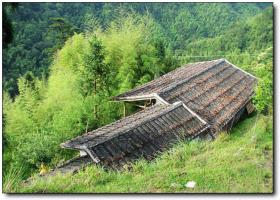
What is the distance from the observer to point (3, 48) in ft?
16.4

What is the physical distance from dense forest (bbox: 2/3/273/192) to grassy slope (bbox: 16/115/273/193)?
0.44 metres

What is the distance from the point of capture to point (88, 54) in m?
6.23

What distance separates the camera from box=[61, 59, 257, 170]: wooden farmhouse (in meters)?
5.00

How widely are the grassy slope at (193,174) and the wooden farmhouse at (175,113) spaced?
0.24 meters

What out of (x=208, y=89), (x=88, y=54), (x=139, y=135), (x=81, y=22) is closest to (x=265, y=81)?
(x=139, y=135)

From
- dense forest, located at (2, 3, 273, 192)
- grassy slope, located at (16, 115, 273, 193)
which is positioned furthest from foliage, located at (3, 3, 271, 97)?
grassy slope, located at (16, 115, 273, 193)

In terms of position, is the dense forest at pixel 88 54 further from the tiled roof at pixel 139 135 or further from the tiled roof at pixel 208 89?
the tiled roof at pixel 139 135

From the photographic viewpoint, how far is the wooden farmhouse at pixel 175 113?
5000 millimetres

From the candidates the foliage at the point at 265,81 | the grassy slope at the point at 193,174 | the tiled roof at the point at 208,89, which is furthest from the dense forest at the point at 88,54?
the grassy slope at the point at 193,174

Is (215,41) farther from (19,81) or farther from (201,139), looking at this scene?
(19,81)

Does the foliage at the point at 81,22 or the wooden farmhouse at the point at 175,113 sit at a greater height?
the foliage at the point at 81,22

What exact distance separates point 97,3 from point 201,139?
1.84m

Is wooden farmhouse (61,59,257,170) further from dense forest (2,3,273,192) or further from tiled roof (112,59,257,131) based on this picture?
dense forest (2,3,273,192)

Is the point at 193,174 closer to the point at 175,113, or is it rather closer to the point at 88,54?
the point at 175,113
